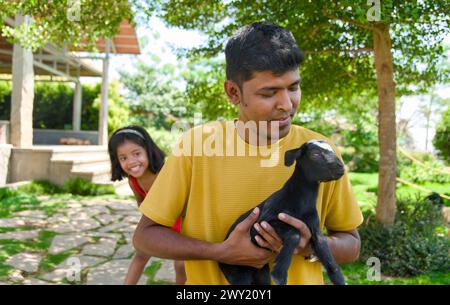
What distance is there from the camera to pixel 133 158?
3.63m

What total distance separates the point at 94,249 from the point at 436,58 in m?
6.00

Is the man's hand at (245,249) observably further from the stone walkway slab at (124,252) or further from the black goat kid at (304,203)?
the stone walkway slab at (124,252)

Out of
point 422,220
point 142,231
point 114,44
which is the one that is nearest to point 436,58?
point 422,220

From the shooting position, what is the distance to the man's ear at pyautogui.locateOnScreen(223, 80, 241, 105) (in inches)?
55.4

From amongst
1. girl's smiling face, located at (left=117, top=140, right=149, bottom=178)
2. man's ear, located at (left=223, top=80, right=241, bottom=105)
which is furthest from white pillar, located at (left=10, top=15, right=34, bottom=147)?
man's ear, located at (left=223, top=80, right=241, bottom=105)

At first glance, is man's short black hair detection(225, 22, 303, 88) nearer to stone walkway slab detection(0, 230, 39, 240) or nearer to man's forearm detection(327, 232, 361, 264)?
man's forearm detection(327, 232, 361, 264)

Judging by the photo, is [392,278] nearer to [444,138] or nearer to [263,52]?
[263,52]

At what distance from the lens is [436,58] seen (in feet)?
21.2

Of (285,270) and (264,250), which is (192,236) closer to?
(264,250)

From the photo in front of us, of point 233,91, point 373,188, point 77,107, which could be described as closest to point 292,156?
point 233,91

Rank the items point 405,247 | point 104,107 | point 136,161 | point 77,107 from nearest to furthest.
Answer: point 136,161 < point 405,247 < point 104,107 < point 77,107

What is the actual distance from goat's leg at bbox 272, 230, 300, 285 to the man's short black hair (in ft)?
1.66

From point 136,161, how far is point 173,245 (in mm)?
2292

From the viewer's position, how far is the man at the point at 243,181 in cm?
129
